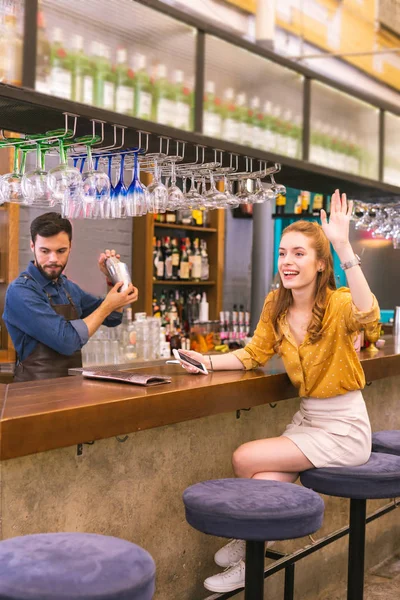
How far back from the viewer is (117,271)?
3.50 meters

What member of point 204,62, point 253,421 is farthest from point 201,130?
point 253,421

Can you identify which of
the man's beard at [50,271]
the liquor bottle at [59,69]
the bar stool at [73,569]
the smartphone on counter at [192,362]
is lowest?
the bar stool at [73,569]

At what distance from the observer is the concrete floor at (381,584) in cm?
394

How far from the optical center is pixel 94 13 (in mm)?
2879

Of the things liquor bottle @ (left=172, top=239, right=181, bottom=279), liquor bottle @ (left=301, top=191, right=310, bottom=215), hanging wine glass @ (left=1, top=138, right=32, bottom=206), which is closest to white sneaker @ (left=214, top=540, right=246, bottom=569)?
hanging wine glass @ (left=1, top=138, right=32, bottom=206)

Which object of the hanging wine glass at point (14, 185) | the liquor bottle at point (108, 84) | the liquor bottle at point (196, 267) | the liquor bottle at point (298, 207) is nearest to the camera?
the liquor bottle at point (108, 84)

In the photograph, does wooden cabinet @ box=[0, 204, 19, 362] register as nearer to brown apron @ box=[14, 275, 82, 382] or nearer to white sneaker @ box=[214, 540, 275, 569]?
brown apron @ box=[14, 275, 82, 382]

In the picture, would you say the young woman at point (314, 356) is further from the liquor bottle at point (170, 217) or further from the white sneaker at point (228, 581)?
the liquor bottle at point (170, 217)

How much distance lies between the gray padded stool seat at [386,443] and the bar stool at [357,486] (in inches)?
16.7

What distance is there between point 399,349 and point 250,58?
71.5 inches

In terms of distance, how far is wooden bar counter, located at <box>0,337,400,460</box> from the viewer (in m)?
2.08

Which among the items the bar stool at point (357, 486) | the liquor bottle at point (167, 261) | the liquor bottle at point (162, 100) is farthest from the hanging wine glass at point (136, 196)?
the liquor bottle at point (167, 261)

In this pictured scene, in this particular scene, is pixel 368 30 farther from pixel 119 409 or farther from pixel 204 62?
pixel 119 409

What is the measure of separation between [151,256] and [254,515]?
4490 mm
